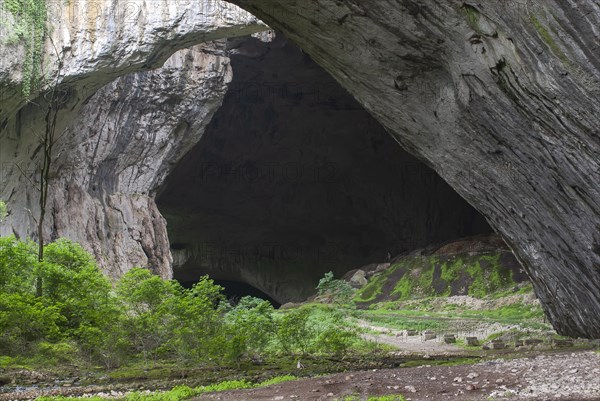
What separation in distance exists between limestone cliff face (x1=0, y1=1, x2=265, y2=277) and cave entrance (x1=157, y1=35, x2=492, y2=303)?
15206 millimetres

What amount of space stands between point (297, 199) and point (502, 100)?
4948cm

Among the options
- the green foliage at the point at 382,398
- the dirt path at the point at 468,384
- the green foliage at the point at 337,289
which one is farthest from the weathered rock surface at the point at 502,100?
the green foliage at the point at 337,289

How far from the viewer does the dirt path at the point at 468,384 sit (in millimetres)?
10117

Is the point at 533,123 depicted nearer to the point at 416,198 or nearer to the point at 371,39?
the point at 371,39

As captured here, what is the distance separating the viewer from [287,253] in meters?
65.8

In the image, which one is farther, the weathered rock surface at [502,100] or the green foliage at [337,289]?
the green foliage at [337,289]

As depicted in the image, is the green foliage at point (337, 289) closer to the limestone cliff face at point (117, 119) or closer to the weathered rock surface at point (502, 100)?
the limestone cliff face at point (117, 119)

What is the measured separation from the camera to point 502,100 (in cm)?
1509

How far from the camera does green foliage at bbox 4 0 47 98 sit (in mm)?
27688

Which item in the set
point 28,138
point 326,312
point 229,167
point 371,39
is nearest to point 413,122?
point 371,39

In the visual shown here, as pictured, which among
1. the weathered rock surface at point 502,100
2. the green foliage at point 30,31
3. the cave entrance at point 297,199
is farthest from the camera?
the cave entrance at point 297,199

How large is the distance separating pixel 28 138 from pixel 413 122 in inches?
856

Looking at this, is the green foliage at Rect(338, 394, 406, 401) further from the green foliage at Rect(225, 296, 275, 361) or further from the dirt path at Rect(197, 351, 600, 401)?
the green foliage at Rect(225, 296, 275, 361)

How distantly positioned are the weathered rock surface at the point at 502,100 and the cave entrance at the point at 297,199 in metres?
39.5
